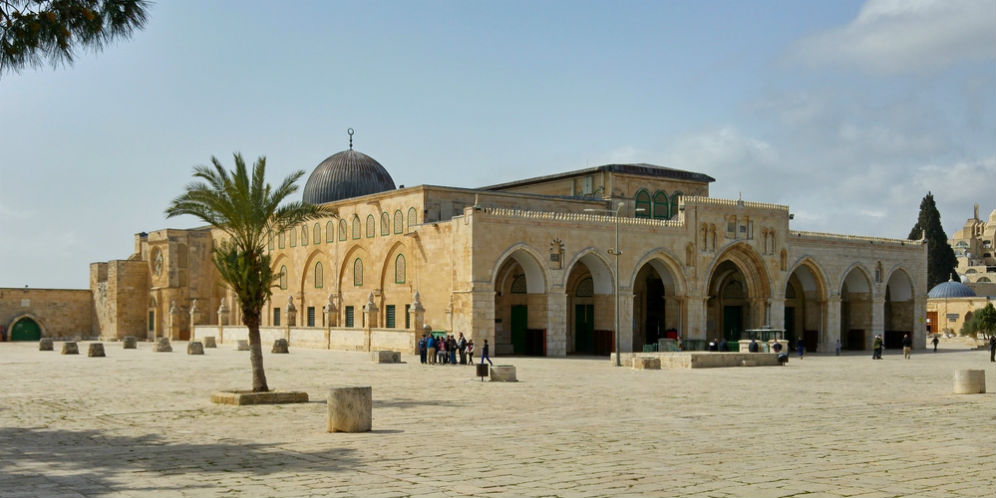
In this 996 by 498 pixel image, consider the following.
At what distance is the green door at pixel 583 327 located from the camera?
45594mm

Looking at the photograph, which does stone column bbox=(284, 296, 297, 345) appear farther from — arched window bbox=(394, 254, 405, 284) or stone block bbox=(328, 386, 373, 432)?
stone block bbox=(328, 386, 373, 432)

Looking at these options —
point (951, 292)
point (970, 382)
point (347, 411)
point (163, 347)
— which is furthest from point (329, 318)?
point (951, 292)

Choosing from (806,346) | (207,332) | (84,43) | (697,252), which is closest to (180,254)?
(207,332)

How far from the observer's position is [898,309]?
5403cm

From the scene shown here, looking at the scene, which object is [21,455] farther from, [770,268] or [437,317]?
[770,268]

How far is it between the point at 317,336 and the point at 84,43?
34671 mm

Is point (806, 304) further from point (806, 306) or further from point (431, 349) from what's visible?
point (431, 349)

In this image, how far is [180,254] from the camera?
198ft

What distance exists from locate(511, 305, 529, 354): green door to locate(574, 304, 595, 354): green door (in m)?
3.45

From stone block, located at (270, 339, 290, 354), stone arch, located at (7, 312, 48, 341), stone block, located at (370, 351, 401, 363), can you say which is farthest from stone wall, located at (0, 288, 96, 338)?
stone block, located at (370, 351, 401, 363)

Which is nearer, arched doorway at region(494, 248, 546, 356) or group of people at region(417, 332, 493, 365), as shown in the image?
group of people at region(417, 332, 493, 365)

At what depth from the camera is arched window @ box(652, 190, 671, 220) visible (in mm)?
50094

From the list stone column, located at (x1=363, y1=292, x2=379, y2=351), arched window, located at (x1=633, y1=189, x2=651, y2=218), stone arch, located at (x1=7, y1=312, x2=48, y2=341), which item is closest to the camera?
stone column, located at (x1=363, y1=292, x2=379, y2=351)

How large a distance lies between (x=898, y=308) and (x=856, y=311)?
3.65 meters
